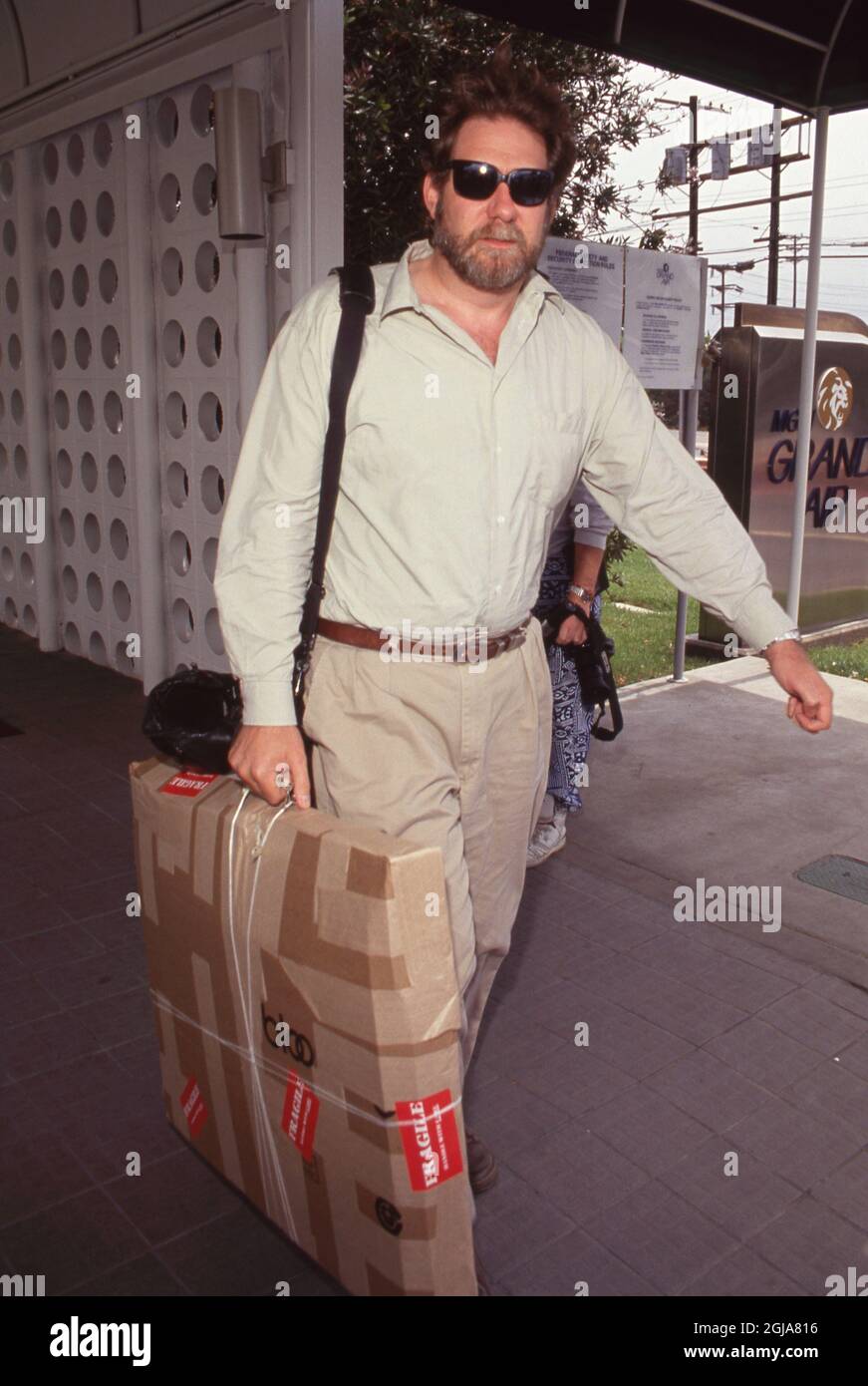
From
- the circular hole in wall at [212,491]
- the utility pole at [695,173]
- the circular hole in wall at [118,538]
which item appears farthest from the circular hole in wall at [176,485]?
the utility pole at [695,173]

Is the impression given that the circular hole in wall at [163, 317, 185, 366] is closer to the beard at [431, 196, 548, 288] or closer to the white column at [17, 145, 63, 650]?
the white column at [17, 145, 63, 650]

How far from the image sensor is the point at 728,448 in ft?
26.1

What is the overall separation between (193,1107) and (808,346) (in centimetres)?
605

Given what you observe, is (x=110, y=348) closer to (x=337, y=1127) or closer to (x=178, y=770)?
(x=178, y=770)

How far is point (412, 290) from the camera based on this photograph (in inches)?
87.0

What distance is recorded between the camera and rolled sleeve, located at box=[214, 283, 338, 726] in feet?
7.00

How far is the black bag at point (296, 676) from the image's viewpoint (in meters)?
2.11

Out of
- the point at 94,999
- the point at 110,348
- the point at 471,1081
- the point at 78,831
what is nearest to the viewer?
the point at 471,1081

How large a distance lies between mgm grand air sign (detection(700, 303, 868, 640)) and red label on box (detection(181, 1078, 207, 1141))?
6.20m

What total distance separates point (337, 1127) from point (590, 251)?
4.20 m

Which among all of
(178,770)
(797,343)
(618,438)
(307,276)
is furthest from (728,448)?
(178,770)

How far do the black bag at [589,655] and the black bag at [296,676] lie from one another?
1.94 metres

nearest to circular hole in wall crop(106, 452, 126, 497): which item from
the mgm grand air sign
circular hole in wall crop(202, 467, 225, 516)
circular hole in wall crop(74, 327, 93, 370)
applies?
circular hole in wall crop(74, 327, 93, 370)

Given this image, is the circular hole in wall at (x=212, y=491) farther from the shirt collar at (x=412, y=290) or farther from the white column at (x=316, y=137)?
the shirt collar at (x=412, y=290)
